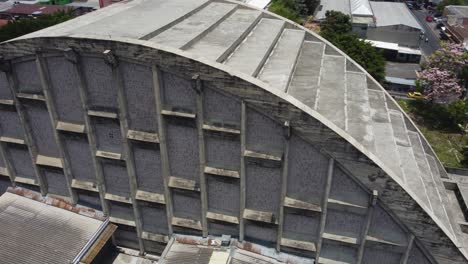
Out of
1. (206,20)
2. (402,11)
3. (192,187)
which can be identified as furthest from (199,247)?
(402,11)

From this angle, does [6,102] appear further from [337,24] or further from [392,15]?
[392,15]

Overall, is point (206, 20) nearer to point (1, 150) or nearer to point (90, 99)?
point (90, 99)

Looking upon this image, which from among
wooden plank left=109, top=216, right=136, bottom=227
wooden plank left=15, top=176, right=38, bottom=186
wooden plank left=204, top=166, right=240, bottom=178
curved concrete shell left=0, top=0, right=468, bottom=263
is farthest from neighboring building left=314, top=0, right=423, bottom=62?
wooden plank left=15, top=176, right=38, bottom=186

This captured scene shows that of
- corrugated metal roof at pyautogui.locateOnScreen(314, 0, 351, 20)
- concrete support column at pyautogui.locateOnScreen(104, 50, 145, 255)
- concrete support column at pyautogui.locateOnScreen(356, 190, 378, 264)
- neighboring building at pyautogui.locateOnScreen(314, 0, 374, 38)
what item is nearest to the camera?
concrete support column at pyautogui.locateOnScreen(356, 190, 378, 264)

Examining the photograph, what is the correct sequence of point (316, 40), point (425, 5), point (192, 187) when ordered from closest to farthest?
point (192, 187) < point (316, 40) < point (425, 5)

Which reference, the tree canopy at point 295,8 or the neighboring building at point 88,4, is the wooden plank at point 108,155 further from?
the neighboring building at point 88,4

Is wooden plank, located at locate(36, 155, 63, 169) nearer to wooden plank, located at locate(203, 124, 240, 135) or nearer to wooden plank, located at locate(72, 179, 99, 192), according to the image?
wooden plank, located at locate(72, 179, 99, 192)

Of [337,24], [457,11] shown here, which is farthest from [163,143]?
[457,11]
